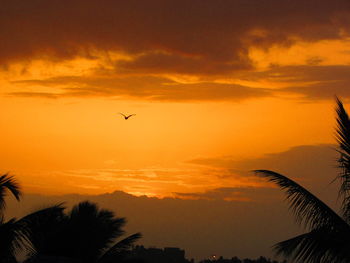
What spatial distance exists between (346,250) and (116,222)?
676 inches

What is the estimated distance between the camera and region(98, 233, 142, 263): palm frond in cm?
3055

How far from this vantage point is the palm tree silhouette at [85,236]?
28.5 m

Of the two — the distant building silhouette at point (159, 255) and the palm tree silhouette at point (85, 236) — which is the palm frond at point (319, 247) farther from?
the distant building silhouette at point (159, 255)

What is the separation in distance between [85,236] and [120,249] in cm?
204

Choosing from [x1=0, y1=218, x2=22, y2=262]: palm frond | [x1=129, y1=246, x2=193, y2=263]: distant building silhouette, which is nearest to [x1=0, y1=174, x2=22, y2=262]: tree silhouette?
[x1=0, y1=218, x2=22, y2=262]: palm frond

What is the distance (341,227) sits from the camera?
49.8 feet

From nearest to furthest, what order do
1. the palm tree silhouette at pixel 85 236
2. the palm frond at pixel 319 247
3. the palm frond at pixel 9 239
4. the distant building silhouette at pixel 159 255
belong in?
1. the palm frond at pixel 319 247
2. the palm frond at pixel 9 239
3. the palm tree silhouette at pixel 85 236
4. the distant building silhouette at pixel 159 255

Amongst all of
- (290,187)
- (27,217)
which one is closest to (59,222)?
(27,217)

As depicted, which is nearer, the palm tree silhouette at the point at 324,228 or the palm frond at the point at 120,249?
the palm tree silhouette at the point at 324,228

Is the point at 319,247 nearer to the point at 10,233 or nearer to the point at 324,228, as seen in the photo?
the point at 324,228

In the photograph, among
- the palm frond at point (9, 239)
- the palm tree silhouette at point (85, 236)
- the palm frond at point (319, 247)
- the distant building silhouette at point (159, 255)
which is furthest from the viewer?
the distant building silhouette at point (159, 255)

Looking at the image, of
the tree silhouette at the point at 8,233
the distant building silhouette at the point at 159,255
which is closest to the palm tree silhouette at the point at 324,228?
the tree silhouette at the point at 8,233

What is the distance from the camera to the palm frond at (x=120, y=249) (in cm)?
3055

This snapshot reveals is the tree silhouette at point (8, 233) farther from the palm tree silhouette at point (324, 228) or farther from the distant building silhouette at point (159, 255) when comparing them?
the distant building silhouette at point (159, 255)
